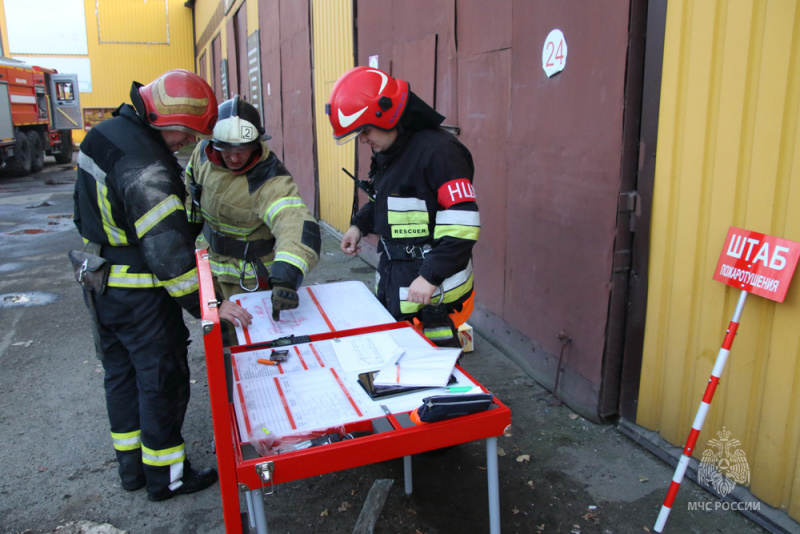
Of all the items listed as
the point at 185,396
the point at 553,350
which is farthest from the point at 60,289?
the point at 553,350

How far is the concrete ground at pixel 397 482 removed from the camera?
105 inches

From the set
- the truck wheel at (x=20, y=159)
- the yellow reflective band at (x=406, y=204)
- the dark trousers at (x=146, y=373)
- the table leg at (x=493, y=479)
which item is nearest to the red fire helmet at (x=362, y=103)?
the yellow reflective band at (x=406, y=204)

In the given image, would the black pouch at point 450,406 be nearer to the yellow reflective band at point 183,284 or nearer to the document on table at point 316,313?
the document on table at point 316,313

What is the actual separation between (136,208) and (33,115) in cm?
1990

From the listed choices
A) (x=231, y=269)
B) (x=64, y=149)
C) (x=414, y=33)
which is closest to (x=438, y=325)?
(x=231, y=269)

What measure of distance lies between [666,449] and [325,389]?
6.36 ft

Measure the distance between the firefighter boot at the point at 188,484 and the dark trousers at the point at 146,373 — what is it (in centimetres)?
3

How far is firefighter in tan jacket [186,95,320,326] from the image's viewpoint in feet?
8.83

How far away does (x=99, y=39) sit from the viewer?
28.2 meters

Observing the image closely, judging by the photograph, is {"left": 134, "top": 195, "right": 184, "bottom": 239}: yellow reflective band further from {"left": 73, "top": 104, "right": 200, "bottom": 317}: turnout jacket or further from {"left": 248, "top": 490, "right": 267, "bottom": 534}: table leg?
{"left": 248, "top": 490, "right": 267, "bottom": 534}: table leg

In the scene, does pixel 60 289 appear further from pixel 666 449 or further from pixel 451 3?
pixel 666 449

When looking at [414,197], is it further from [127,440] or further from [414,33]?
[414,33]

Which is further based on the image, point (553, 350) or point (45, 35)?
point (45, 35)

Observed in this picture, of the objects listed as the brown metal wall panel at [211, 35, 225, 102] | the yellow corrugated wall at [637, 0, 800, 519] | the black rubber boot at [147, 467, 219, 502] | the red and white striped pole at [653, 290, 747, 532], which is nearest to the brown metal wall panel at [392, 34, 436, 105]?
the yellow corrugated wall at [637, 0, 800, 519]
